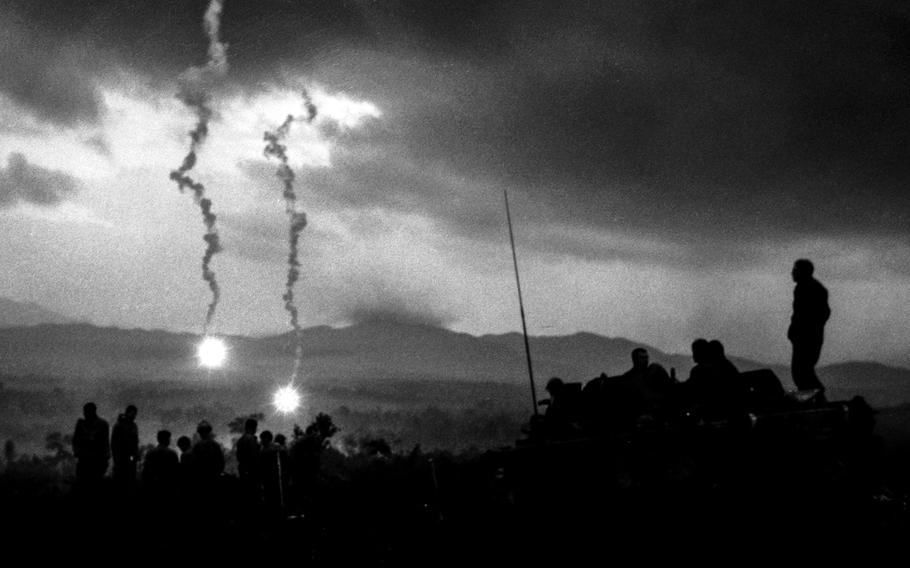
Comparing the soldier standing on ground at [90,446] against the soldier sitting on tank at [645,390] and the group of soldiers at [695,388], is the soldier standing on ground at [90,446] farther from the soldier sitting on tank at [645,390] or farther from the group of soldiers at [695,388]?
the soldier sitting on tank at [645,390]

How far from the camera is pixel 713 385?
10133 mm

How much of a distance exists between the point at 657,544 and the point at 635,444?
1121mm

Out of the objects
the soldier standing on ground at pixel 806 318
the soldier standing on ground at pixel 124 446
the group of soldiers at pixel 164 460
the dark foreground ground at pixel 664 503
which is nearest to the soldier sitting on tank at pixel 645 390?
the dark foreground ground at pixel 664 503

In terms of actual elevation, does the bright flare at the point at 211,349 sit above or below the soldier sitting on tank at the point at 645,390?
above

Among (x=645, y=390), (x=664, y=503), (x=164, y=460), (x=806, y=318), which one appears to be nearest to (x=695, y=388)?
(x=645, y=390)

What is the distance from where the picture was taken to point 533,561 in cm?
972

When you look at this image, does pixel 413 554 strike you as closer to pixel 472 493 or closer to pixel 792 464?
pixel 472 493

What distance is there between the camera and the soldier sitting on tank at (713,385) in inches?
386

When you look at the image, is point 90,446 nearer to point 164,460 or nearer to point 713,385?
point 164,460

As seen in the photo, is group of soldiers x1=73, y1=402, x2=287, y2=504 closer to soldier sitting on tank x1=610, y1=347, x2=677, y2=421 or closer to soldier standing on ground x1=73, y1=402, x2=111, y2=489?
soldier standing on ground x1=73, y1=402, x2=111, y2=489

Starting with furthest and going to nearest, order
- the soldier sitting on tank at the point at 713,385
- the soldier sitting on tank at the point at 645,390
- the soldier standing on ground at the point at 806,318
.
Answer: the soldier standing on ground at the point at 806,318
the soldier sitting on tank at the point at 645,390
the soldier sitting on tank at the point at 713,385

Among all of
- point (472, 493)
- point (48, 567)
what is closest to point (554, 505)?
point (472, 493)

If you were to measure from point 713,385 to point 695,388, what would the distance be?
0.98 ft

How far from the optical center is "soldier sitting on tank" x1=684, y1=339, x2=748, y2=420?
9.80 meters
